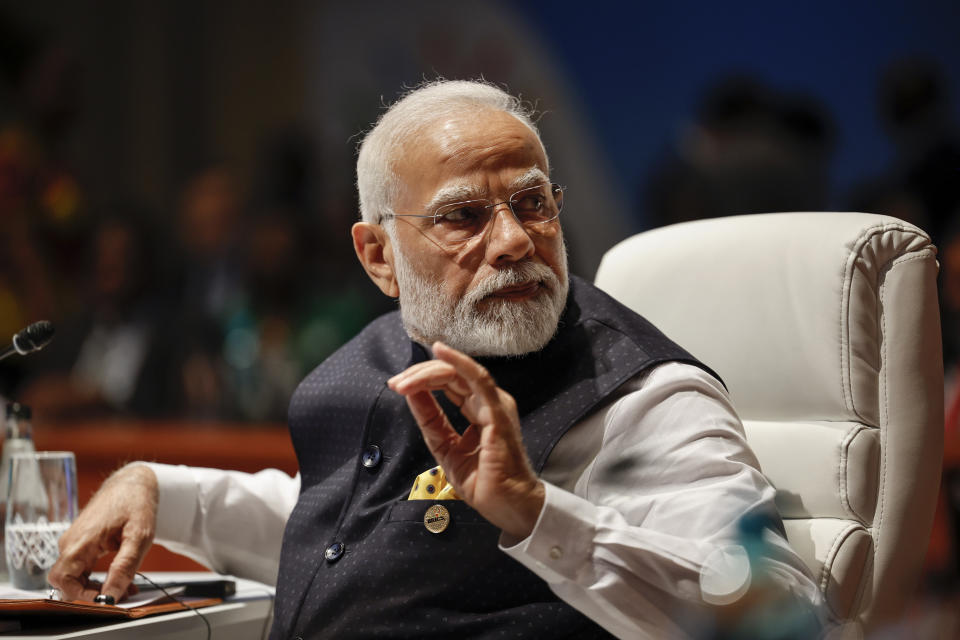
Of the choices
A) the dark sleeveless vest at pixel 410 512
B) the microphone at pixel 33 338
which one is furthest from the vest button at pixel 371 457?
the microphone at pixel 33 338

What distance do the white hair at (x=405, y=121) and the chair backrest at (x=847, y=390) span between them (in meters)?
0.45

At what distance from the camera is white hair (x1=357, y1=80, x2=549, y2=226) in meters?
1.54

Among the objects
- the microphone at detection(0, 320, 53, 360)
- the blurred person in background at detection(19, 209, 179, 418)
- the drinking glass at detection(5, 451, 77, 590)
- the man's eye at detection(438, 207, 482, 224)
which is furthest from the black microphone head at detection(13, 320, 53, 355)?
the blurred person in background at detection(19, 209, 179, 418)

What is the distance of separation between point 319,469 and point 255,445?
150 centimetres

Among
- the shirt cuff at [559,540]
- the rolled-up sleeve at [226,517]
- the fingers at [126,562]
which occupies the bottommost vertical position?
the rolled-up sleeve at [226,517]

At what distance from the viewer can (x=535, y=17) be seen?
18.0ft

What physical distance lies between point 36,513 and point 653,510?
0.99 metres

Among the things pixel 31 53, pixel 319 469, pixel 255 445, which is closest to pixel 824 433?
pixel 319 469

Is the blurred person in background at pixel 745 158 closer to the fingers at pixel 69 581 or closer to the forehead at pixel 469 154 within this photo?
the forehead at pixel 469 154

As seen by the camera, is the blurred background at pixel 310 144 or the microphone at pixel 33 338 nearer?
the microphone at pixel 33 338

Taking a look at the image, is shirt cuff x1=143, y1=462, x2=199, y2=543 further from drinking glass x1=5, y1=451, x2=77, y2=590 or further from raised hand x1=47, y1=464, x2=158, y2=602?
drinking glass x1=5, y1=451, x2=77, y2=590

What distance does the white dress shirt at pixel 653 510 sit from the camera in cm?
115

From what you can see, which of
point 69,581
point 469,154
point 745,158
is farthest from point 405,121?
point 745,158

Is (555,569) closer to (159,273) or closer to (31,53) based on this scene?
(159,273)
